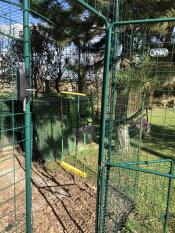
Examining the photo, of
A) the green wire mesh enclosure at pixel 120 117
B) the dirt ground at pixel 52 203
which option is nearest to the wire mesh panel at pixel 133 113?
the green wire mesh enclosure at pixel 120 117

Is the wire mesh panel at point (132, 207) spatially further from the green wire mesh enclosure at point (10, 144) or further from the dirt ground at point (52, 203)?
the green wire mesh enclosure at point (10, 144)

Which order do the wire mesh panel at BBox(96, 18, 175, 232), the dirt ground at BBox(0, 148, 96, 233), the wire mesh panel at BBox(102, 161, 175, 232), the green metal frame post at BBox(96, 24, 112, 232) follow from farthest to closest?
the dirt ground at BBox(0, 148, 96, 233), the wire mesh panel at BBox(102, 161, 175, 232), the wire mesh panel at BBox(96, 18, 175, 232), the green metal frame post at BBox(96, 24, 112, 232)

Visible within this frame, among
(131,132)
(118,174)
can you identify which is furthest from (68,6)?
(118,174)

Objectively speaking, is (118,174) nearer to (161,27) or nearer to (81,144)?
(161,27)

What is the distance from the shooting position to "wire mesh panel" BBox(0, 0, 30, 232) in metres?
2.61

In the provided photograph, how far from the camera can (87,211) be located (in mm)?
3242

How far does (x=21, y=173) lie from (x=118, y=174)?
6.39ft

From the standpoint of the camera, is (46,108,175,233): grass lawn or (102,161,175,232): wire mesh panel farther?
(46,108,175,233): grass lawn

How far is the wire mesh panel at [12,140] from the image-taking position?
261 cm

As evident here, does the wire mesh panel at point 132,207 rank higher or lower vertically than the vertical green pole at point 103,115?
lower

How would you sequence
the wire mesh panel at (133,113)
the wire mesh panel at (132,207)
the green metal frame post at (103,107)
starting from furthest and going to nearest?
1. the wire mesh panel at (132,207)
2. the wire mesh panel at (133,113)
3. the green metal frame post at (103,107)

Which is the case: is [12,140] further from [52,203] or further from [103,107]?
[103,107]

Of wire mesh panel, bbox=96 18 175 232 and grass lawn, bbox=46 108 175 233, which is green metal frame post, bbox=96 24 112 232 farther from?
grass lawn, bbox=46 108 175 233

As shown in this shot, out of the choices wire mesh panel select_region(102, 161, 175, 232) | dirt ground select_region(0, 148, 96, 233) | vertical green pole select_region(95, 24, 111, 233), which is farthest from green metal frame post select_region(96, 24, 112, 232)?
dirt ground select_region(0, 148, 96, 233)
